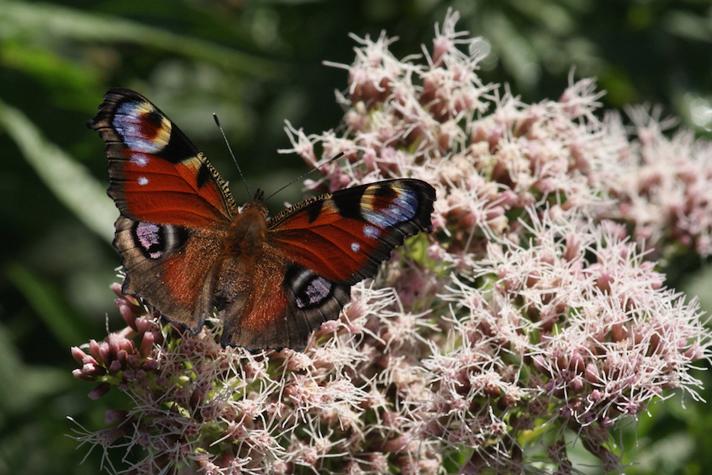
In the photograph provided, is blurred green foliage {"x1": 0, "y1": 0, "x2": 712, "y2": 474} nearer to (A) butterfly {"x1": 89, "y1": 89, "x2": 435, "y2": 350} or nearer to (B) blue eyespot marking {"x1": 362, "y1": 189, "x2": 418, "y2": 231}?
(A) butterfly {"x1": 89, "y1": 89, "x2": 435, "y2": 350}

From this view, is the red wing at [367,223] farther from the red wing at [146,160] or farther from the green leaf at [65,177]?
the green leaf at [65,177]

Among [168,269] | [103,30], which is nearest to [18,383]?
[103,30]

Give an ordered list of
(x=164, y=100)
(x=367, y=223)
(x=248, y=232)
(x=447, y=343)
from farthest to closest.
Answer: (x=164, y=100)
(x=447, y=343)
(x=248, y=232)
(x=367, y=223)

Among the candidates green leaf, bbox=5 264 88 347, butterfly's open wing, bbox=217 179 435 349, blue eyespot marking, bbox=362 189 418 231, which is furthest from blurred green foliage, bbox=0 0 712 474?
blue eyespot marking, bbox=362 189 418 231

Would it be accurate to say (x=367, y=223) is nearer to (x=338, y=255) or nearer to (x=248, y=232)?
(x=338, y=255)

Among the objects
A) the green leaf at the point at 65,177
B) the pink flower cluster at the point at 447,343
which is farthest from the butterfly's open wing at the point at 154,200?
the green leaf at the point at 65,177

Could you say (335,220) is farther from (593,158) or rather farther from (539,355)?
(593,158)
